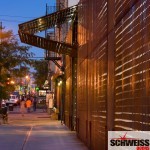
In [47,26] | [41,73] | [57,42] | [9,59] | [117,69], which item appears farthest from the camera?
[41,73]

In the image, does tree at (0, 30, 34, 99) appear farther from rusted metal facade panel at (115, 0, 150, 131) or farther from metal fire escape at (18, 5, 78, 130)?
rusted metal facade panel at (115, 0, 150, 131)

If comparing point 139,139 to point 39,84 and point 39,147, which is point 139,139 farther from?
point 39,84

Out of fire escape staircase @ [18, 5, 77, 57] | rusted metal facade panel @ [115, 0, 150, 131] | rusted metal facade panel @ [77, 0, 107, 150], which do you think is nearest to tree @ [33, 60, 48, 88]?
fire escape staircase @ [18, 5, 77, 57]

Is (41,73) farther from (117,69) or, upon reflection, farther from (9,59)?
(117,69)

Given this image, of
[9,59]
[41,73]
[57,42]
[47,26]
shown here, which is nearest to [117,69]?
[57,42]

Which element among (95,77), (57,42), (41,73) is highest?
(41,73)

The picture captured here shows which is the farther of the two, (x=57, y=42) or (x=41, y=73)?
(x=41, y=73)

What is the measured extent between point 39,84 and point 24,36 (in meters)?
70.3

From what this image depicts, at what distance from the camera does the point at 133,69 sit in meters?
8.26

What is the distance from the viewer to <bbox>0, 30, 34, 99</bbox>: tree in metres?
36.4

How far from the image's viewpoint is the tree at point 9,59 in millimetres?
36406

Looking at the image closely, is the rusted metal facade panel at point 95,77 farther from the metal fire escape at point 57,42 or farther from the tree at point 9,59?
the tree at point 9,59

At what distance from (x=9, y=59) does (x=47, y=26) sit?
11921mm

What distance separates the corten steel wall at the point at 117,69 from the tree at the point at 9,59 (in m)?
A: 20.8
